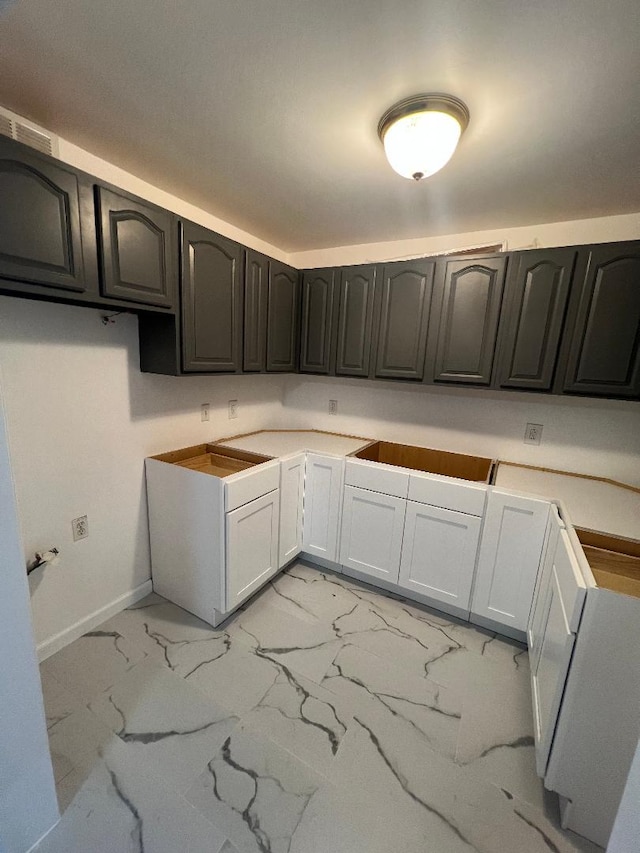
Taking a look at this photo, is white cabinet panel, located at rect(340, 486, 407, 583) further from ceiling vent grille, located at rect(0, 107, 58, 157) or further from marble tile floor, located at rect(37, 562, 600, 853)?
ceiling vent grille, located at rect(0, 107, 58, 157)

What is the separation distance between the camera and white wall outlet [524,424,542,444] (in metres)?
2.08

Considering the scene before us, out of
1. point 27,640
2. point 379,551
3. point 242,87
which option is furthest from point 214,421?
point 242,87

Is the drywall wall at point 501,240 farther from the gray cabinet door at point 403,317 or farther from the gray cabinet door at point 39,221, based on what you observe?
the gray cabinet door at point 39,221

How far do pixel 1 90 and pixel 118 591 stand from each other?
2.21m

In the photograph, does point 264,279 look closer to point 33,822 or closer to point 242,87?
point 242,87

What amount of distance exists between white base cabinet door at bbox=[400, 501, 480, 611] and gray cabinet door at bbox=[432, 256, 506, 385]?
796 millimetres

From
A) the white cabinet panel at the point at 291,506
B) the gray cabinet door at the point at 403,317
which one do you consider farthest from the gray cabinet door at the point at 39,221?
the gray cabinet door at the point at 403,317

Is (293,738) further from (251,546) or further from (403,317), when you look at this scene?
(403,317)

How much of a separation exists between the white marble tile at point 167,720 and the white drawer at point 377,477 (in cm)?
127

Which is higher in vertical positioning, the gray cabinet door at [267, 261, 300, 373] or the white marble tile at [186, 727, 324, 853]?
the gray cabinet door at [267, 261, 300, 373]

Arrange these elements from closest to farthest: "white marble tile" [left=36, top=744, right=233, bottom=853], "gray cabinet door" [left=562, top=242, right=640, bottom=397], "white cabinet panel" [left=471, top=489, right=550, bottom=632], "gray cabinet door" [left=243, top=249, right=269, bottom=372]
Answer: "white marble tile" [left=36, top=744, right=233, bottom=853], "gray cabinet door" [left=562, top=242, right=640, bottom=397], "white cabinet panel" [left=471, top=489, right=550, bottom=632], "gray cabinet door" [left=243, top=249, right=269, bottom=372]

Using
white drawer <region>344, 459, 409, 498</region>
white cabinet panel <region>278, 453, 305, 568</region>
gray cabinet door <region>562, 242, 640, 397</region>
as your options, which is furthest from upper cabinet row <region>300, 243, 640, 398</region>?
white cabinet panel <region>278, 453, 305, 568</region>

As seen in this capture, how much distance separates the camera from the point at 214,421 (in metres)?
2.36

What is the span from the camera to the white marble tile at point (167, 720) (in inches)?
47.8
